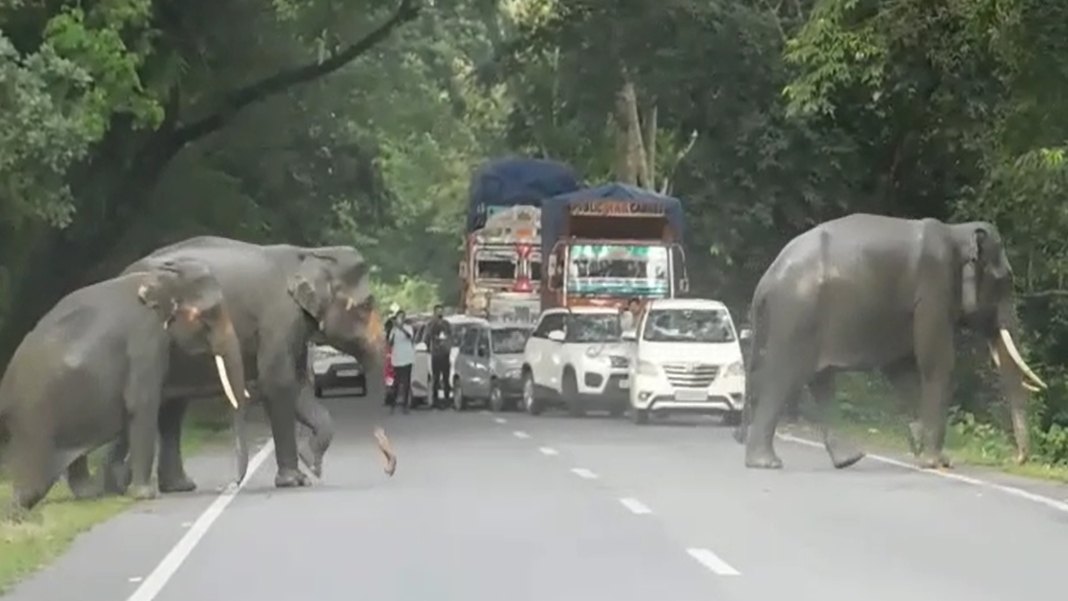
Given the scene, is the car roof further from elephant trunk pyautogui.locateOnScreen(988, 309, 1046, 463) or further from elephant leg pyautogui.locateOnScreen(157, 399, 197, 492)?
elephant leg pyautogui.locateOnScreen(157, 399, 197, 492)

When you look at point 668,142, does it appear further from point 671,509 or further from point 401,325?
point 671,509

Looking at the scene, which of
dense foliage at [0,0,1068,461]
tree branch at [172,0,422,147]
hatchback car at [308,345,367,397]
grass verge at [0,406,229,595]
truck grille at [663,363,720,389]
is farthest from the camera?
hatchback car at [308,345,367,397]

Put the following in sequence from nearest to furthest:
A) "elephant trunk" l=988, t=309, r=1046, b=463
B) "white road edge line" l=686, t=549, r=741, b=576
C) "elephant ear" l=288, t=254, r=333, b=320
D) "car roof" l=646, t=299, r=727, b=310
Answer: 1. "white road edge line" l=686, t=549, r=741, b=576
2. "elephant ear" l=288, t=254, r=333, b=320
3. "elephant trunk" l=988, t=309, r=1046, b=463
4. "car roof" l=646, t=299, r=727, b=310

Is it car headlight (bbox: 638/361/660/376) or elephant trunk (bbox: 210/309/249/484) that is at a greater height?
elephant trunk (bbox: 210/309/249/484)

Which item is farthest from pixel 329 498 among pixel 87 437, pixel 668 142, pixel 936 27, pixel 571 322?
pixel 668 142

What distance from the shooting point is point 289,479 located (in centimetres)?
2472

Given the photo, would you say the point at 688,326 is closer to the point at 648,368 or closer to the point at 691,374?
the point at 648,368

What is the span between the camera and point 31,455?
71.7ft

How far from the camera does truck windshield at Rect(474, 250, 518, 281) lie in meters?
58.8

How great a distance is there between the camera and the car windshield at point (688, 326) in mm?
39406

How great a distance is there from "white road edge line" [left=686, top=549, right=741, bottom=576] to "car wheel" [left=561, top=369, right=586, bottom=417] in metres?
25.7

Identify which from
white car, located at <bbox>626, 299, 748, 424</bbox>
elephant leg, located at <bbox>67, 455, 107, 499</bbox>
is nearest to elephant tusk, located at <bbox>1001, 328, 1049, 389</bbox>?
white car, located at <bbox>626, 299, 748, 424</bbox>

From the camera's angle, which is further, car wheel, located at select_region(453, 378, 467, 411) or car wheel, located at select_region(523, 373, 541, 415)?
car wheel, located at select_region(453, 378, 467, 411)

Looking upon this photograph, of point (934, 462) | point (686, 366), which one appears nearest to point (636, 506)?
point (934, 462)
